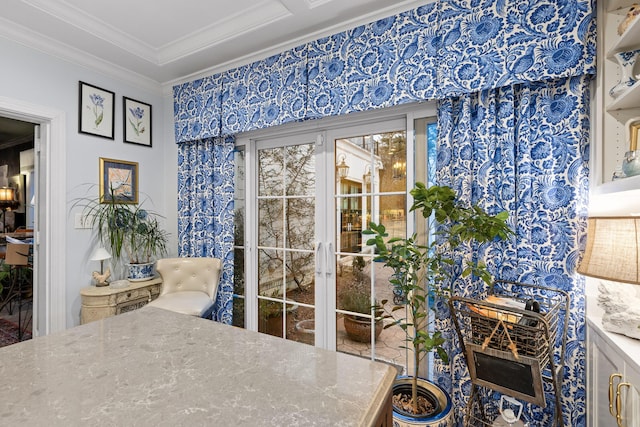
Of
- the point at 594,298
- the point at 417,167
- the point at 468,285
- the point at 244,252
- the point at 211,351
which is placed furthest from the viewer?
the point at 244,252

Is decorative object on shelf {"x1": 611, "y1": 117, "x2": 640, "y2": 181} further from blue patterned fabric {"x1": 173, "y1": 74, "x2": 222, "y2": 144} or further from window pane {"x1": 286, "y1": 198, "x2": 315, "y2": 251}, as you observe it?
blue patterned fabric {"x1": 173, "y1": 74, "x2": 222, "y2": 144}

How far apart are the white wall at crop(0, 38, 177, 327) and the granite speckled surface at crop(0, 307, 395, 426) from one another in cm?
209

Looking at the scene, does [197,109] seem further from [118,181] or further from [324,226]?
[324,226]

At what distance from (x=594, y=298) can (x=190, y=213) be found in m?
3.05

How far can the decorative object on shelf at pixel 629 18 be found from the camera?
1364 mm

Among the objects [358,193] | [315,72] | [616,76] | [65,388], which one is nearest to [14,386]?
[65,388]

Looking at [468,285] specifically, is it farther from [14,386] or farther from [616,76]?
[14,386]

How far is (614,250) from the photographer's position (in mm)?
1261

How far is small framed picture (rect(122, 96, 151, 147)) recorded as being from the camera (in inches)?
118

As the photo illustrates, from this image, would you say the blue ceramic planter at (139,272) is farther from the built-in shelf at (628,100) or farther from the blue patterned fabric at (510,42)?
the built-in shelf at (628,100)

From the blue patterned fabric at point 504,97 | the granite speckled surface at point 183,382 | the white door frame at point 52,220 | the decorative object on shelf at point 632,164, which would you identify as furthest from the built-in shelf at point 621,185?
the white door frame at point 52,220

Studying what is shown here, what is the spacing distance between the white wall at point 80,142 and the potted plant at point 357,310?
1.89 meters

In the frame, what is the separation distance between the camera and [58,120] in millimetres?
2531

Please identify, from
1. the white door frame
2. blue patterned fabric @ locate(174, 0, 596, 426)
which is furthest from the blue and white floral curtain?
the white door frame
